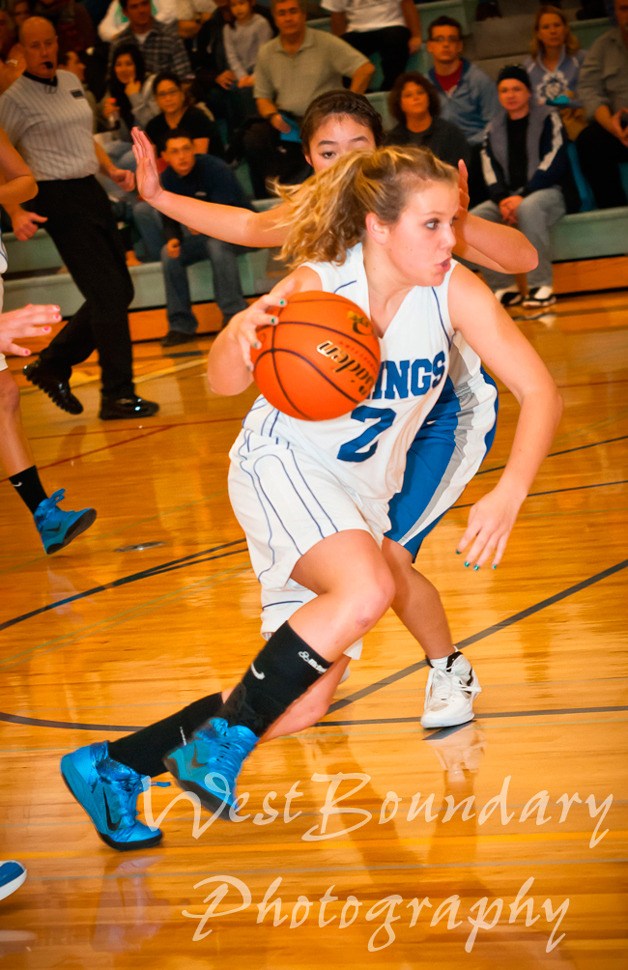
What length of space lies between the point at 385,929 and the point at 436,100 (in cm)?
809

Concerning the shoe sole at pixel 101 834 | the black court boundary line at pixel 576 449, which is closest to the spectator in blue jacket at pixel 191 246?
the black court boundary line at pixel 576 449

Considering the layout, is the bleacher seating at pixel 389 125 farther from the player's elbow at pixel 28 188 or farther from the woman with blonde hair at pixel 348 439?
the woman with blonde hair at pixel 348 439

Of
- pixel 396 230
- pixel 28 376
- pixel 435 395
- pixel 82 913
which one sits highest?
pixel 396 230

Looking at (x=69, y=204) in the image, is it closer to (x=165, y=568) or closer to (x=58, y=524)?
(x=58, y=524)

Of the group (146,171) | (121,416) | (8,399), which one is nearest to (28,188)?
(8,399)

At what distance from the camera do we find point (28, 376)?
7367 millimetres

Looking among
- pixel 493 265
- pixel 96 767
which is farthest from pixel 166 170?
pixel 96 767

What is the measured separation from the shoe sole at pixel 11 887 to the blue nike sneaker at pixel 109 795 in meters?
0.21

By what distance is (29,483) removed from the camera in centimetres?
500

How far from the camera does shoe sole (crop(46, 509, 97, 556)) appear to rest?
16.1 feet

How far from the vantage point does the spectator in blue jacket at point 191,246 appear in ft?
33.1

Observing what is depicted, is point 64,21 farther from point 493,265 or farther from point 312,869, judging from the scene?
point 312,869

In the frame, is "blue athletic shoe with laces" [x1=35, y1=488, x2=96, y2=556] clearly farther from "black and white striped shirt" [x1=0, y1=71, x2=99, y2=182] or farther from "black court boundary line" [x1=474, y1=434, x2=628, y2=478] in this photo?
"black and white striped shirt" [x1=0, y1=71, x2=99, y2=182]

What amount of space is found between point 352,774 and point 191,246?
327 inches
